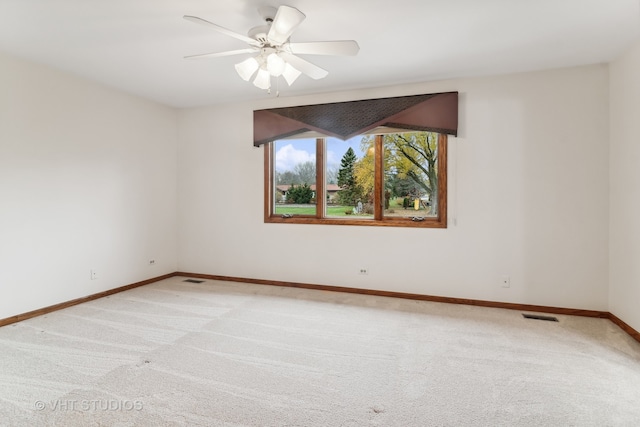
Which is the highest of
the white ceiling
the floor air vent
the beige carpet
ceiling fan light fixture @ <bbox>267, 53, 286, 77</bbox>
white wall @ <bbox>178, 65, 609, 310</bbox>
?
the white ceiling

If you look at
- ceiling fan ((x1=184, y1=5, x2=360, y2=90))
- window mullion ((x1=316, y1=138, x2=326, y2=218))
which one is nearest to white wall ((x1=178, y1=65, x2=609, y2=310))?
window mullion ((x1=316, y1=138, x2=326, y2=218))

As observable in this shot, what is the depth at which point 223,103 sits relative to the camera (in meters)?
4.52

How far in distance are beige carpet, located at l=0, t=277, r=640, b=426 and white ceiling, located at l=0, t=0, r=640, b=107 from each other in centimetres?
240

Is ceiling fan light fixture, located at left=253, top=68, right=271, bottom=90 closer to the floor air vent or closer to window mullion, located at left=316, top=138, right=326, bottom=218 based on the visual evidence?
window mullion, located at left=316, top=138, right=326, bottom=218

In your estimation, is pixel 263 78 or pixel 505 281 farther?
pixel 505 281

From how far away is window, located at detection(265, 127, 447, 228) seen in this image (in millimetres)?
3789

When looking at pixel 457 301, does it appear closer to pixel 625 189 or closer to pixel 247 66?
pixel 625 189

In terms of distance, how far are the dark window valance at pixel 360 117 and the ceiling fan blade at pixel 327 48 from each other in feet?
5.10

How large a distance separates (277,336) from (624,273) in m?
3.04

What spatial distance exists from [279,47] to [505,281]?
311cm

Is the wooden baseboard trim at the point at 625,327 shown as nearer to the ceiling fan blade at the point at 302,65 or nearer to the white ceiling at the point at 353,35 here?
the white ceiling at the point at 353,35

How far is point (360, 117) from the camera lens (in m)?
3.82

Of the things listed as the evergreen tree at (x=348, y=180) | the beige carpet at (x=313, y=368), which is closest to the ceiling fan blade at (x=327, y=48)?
the evergreen tree at (x=348, y=180)

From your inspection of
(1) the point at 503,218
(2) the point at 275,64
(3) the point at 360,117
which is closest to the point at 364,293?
(1) the point at 503,218
